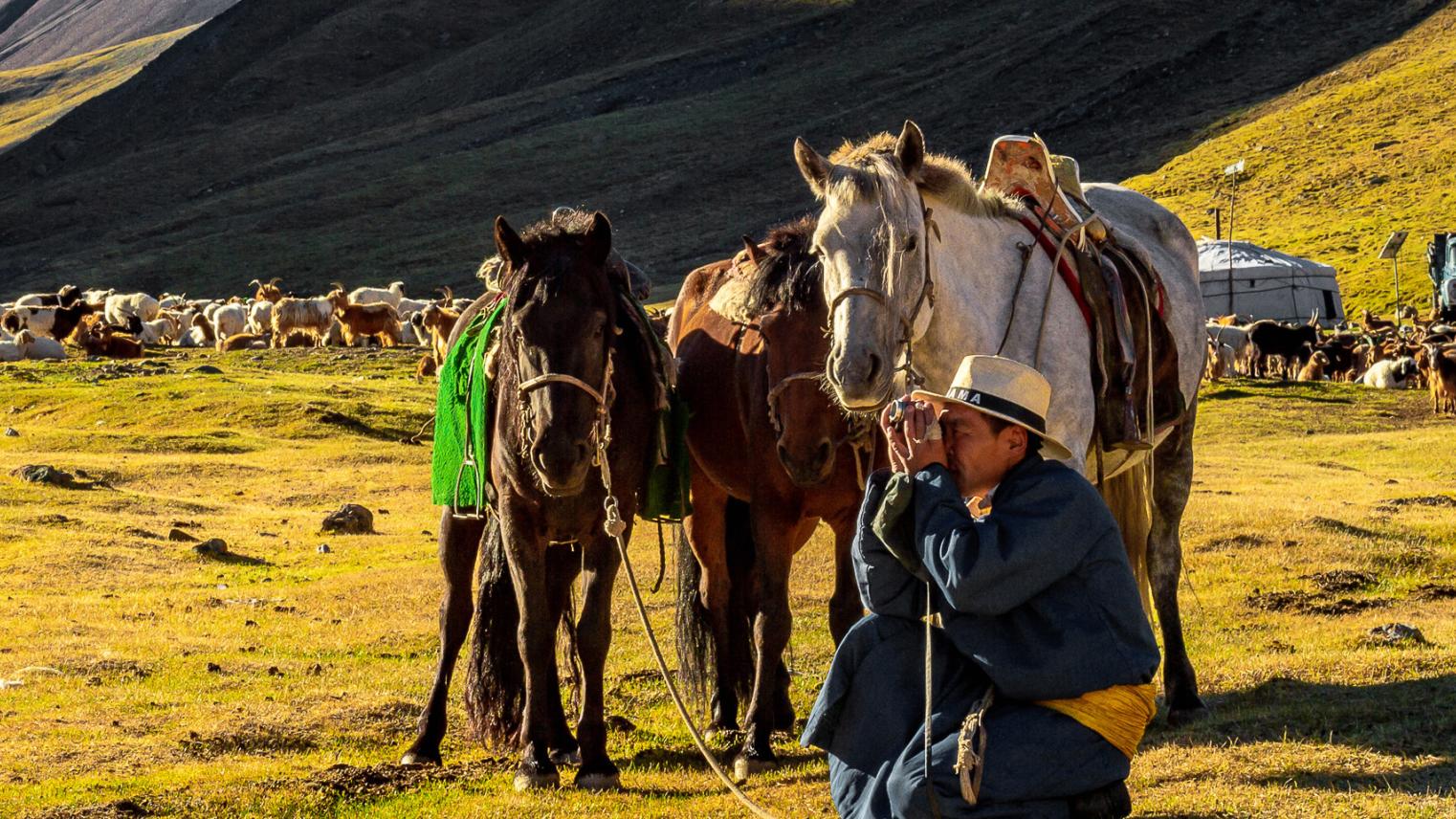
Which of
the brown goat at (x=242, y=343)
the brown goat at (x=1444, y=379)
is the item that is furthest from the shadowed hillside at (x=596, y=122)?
the brown goat at (x=1444, y=379)

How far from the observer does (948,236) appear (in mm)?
7156

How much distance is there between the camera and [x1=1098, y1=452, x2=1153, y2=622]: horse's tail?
29.4ft

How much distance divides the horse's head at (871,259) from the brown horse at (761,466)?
3.54 ft

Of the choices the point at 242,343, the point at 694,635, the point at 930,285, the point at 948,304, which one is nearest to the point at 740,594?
the point at 694,635

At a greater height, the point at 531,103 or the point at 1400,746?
the point at 531,103

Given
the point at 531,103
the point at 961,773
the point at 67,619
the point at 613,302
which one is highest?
the point at 531,103

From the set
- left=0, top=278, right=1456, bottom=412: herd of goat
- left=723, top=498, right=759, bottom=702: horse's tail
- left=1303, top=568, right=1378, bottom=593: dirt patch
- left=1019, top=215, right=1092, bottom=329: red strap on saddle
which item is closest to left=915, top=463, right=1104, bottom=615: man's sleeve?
left=1019, top=215, right=1092, bottom=329: red strap on saddle

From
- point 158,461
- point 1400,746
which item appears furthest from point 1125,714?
point 158,461

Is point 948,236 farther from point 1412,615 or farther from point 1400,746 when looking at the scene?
point 1412,615

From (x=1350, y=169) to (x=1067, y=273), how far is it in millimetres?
85972

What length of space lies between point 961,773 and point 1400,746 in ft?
13.0

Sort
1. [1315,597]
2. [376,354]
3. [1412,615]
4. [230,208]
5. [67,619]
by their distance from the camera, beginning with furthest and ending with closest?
[230,208]
[376,354]
[67,619]
[1315,597]
[1412,615]

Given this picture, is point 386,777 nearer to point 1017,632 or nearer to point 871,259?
point 871,259

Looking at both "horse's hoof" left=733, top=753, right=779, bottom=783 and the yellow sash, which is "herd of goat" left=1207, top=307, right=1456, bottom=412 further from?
the yellow sash
